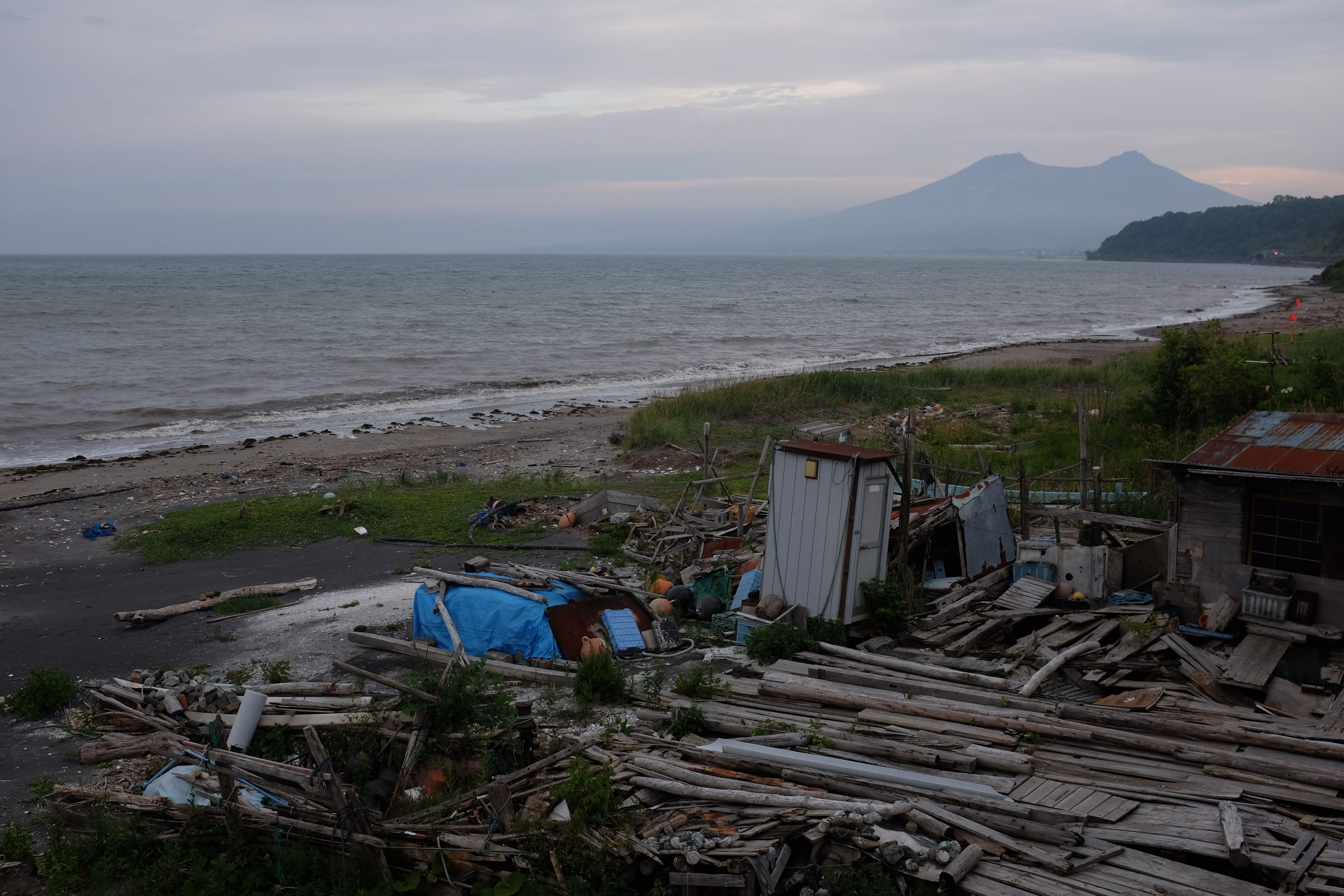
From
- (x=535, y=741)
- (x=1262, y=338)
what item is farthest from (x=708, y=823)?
(x=1262, y=338)

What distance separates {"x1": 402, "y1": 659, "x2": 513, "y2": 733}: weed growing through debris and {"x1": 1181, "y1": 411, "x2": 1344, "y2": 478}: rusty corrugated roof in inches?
311

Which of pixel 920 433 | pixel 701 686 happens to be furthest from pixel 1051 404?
pixel 701 686

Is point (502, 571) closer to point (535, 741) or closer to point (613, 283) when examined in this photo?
point (535, 741)

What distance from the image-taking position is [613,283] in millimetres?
135125

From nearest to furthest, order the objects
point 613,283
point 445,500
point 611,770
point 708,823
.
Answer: point 708,823 → point 611,770 → point 445,500 → point 613,283

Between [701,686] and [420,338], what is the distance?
55472 mm

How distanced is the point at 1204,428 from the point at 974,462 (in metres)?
5.35

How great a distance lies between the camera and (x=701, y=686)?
10.1 meters

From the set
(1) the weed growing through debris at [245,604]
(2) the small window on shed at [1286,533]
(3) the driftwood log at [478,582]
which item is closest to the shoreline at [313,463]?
(1) the weed growing through debris at [245,604]

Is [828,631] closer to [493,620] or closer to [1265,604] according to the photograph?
[493,620]

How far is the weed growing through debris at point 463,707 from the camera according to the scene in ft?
29.7

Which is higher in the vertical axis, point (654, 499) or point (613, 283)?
point (613, 283)

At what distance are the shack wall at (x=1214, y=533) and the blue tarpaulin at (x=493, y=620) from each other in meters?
7.25

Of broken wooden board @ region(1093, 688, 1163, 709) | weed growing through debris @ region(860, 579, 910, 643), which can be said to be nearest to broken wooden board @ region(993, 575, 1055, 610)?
weed growing through debris @ region(860, 579, 910, 643)
